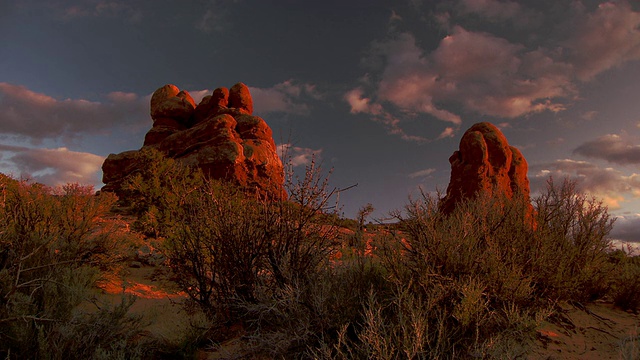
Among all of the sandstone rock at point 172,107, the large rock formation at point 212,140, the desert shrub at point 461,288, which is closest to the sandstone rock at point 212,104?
the large rock formation at point 212,140

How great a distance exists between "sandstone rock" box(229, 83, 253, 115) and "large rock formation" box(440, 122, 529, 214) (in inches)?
790

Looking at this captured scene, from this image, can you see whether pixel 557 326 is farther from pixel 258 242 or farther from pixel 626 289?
pixel 258 242

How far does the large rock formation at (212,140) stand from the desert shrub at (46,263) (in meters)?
11.0

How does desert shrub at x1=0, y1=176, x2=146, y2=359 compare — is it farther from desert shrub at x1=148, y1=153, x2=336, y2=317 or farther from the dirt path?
the dirt path

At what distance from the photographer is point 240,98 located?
33.5 meters

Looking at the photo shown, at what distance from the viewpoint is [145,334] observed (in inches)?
181

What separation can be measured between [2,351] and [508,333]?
526 centimetres

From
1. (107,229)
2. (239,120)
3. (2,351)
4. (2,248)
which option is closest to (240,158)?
(239,120)

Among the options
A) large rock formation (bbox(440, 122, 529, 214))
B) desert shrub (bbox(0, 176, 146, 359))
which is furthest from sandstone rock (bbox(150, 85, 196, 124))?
large rock formation (bbox(440, 122, 529, 214))

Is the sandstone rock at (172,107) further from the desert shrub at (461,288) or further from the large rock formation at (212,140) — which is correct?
the desert shrub at (461,288)

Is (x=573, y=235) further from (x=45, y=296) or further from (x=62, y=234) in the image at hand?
(x=62, y=234)

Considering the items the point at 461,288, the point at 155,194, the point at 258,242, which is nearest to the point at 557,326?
the point at 461,288

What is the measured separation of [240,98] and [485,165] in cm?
2256

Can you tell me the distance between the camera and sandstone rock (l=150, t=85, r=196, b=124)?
31141 mm
